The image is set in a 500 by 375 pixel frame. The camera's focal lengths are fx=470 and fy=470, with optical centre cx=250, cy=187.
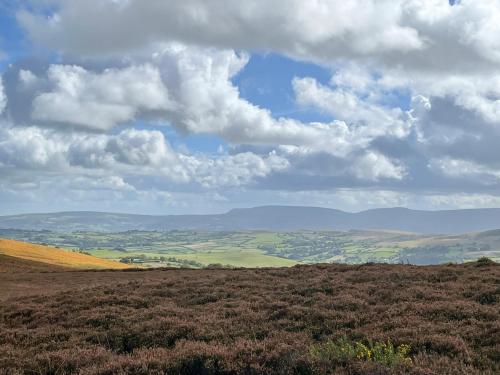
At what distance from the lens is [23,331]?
16.1 meters

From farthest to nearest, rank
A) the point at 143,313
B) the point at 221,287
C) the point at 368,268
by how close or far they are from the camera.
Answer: the point at 368,268 < the point at 221,287 < the point at 143,313

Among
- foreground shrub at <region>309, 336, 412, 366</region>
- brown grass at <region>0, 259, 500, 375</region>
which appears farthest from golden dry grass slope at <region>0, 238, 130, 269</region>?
foreground shrub at <region>309, 336, 412, 366</region>

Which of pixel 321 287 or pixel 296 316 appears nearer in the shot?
pixel 296 316

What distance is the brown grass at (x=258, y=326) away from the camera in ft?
34.9

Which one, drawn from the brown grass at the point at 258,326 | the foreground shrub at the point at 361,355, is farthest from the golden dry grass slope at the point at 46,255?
the foreground shrub at the point at 361,355

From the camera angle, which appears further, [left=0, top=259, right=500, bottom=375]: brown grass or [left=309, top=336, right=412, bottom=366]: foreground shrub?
[left=0, top=259, right=500, bottom=375]: brown grass

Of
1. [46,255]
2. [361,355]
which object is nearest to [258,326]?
[361,355]

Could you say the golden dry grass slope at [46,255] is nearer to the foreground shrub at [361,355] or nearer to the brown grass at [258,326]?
the brown grass at [258,326]

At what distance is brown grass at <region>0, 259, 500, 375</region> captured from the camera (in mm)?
10625

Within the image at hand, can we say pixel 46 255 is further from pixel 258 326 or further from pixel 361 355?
pixel 361 355

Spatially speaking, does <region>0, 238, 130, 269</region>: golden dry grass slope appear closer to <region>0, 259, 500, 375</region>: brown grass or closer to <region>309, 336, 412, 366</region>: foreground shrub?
<region>0, 259, 500, 375</region>: brown grass

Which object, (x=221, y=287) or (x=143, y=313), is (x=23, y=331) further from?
(x=221, y=287)

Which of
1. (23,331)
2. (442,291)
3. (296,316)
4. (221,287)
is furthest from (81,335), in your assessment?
(442,291)

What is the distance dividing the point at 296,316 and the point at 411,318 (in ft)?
12.1
